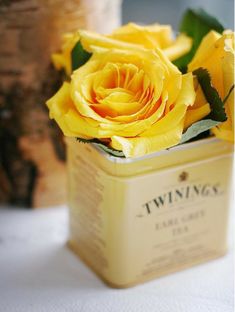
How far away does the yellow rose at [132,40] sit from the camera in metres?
0.51

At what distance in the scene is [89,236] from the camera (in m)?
0.54

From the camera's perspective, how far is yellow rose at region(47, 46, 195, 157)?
1.47ft

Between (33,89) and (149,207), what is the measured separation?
0.17 metres

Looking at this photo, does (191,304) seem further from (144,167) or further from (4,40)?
(4,40)

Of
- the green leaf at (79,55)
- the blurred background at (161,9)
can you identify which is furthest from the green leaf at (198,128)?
the blurred background at (161,9)

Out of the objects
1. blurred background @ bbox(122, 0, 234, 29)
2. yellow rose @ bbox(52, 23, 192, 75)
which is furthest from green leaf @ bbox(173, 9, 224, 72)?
blurred background @ bbox(122, 0, 234, 29)

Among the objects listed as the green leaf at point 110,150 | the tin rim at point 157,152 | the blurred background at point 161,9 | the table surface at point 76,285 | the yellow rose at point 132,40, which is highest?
the yellow rose at point 132,40

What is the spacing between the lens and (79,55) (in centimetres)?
51

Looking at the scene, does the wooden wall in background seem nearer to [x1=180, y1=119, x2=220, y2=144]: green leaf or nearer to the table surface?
the table surface

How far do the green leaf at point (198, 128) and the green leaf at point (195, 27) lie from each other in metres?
0.08

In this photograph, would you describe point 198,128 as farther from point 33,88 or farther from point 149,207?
point 33,88

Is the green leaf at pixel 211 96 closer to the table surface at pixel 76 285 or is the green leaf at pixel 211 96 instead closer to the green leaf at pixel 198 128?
the green leaf at pixel 198 128

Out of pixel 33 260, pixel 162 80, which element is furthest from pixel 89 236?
pixel 162 80

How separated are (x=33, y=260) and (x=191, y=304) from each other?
15 centimetres
